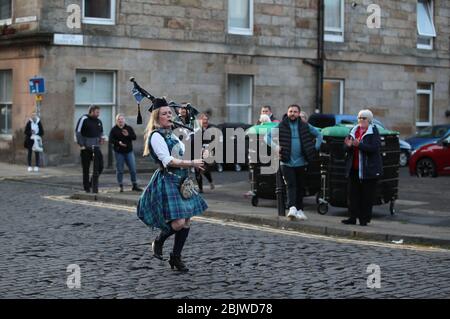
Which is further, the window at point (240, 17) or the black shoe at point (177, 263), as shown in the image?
the window at point (240, 17)

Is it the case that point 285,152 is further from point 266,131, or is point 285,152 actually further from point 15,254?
point 15,254

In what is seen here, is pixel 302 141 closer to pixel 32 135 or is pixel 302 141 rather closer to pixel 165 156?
pixel 165 156

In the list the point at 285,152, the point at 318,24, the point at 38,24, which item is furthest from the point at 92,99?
the point at 285,152

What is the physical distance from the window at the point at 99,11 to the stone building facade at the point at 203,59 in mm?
33

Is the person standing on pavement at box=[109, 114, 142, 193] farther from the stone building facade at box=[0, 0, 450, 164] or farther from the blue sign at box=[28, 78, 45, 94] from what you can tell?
the stone building facade at box=[0, 0, 450, 164]

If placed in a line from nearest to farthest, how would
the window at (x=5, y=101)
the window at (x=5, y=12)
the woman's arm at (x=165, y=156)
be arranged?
the woman's arm at (x=165, y=156) < the window at (x=5, y=12) < the window at (x=5, y=101)

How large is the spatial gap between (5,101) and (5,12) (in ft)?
9.61

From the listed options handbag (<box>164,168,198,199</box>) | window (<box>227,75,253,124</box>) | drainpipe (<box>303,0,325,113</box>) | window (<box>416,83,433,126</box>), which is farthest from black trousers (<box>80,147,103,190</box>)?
window (<box>416,83,433,126</box>)

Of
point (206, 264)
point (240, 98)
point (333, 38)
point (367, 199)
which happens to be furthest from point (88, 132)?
point (333, 38)

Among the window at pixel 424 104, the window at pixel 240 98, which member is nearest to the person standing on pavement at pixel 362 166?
the window at pixel 240 98

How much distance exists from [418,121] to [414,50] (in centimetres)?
299

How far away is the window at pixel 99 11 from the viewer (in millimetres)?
25906

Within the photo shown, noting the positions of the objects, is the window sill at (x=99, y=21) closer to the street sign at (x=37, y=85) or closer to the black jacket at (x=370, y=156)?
the street sign at (x=37, y=85)

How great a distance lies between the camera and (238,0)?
95.2 ft
